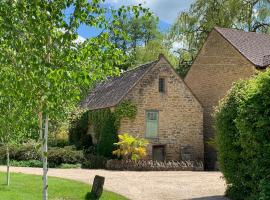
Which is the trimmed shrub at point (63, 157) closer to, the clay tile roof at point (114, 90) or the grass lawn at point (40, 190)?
the clay tile roof at point (114, 90)

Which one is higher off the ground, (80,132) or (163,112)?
(163,112)

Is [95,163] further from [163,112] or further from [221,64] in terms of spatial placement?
[221,64]

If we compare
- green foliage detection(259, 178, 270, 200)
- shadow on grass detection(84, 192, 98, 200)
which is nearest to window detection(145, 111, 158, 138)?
shadow on grass detection(84, 192, 98, 200)

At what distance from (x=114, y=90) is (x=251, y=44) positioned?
982cm

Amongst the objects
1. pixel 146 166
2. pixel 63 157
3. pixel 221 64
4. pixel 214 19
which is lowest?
pixel 146 166

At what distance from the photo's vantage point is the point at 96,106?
3150cm

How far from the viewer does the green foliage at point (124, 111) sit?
92.0 feet

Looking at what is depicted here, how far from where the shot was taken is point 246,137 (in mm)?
12797

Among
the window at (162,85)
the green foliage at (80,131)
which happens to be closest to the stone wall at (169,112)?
the window at (162,85)

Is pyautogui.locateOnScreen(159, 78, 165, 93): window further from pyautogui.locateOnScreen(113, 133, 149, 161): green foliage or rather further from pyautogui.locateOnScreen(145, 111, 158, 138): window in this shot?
pyautogui.locateOnScreen(113, 133, 149, 161): green foliage

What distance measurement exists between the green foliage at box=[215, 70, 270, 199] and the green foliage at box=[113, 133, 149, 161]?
11.8 m

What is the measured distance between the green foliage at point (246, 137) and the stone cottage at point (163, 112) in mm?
13957

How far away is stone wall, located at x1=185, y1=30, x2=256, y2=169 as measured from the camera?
30.0m

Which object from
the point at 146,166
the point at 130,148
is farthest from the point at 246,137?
the point at 130,148
